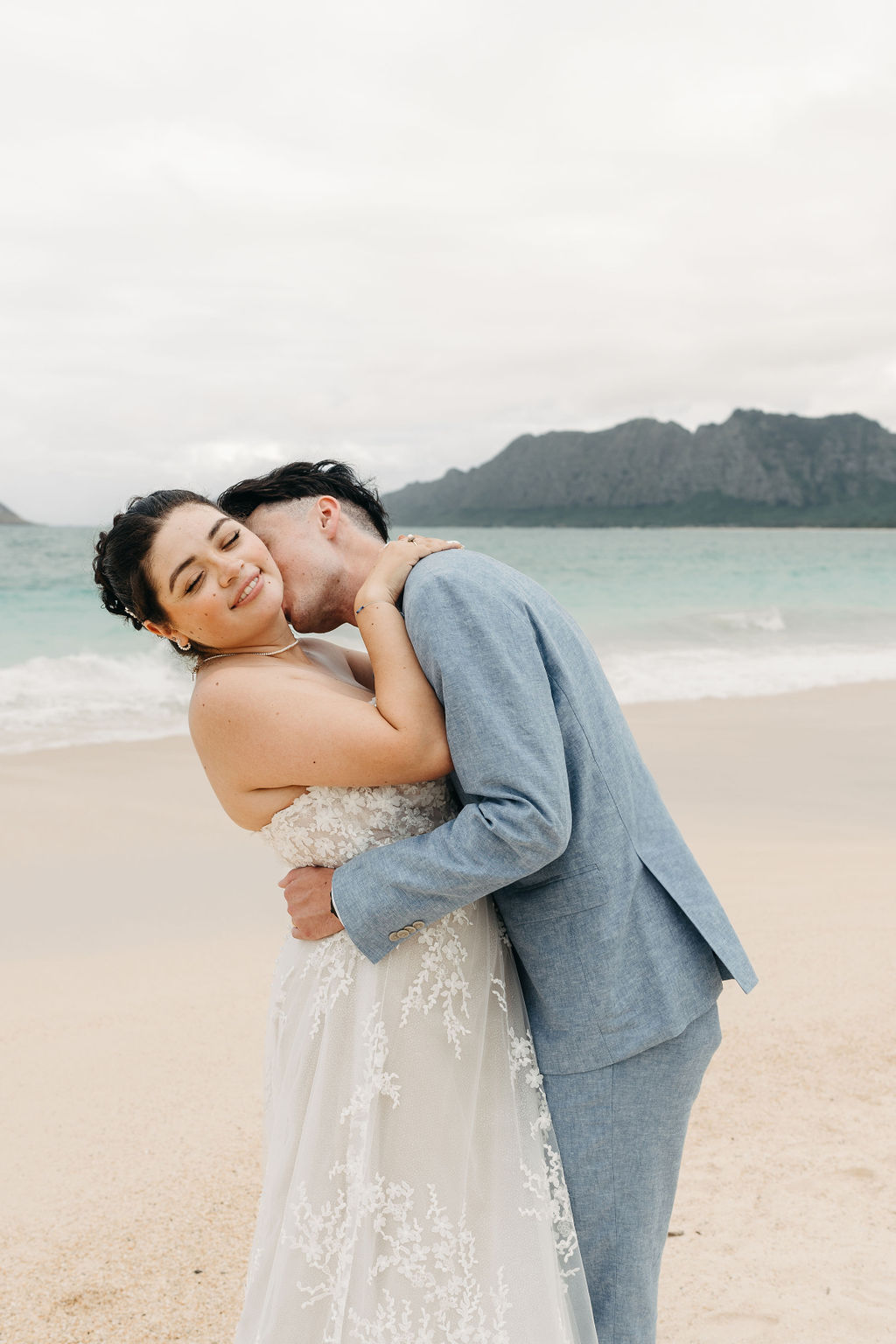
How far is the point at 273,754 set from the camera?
6.32 ft

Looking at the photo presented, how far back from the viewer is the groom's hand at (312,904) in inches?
75.6

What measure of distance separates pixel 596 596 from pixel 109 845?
915 inches

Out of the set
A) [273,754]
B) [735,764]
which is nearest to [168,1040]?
[273,754]

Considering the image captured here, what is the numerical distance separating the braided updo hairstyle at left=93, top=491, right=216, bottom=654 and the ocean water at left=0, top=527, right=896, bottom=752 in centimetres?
56

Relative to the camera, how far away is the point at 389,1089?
6.16 feet

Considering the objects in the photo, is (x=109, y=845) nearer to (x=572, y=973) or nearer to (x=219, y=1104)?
(x=219, y=1104)

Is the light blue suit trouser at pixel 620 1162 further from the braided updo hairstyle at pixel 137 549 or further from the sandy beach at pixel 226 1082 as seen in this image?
the braided updo hairstyle at pixel 137 549

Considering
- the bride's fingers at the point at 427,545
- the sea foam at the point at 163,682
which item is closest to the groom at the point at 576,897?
the bride's fingers at the point at 427,545

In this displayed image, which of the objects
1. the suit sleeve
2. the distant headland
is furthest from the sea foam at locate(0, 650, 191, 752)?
the distant headland

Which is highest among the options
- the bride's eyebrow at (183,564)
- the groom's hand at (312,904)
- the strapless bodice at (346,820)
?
the bride's eyebrow at (183,564)

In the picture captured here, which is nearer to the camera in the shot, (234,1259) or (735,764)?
(234,1259)

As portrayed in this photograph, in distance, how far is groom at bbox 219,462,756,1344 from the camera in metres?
1.71

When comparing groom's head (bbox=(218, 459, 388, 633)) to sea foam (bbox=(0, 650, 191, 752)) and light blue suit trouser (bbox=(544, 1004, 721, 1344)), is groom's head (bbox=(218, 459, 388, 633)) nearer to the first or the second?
light blue suit trouser (bbox=(544, 1004, 721, 1344))

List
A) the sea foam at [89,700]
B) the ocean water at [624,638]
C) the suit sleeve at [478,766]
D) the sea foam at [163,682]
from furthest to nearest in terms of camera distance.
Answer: the ocean water at [624,638], the sea foam at [163,682], the sea foam at [89,700], the suit sleeve at [478,766]
